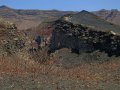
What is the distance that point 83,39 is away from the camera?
2208cm

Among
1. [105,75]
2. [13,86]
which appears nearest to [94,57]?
[105,75]

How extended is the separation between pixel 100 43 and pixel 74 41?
1901 mm

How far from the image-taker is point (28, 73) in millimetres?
13125

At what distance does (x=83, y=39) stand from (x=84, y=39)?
7 centimetres

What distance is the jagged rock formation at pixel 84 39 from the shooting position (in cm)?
2098

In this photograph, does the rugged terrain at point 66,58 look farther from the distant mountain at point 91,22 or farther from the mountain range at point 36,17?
the mountain range at point 36,17

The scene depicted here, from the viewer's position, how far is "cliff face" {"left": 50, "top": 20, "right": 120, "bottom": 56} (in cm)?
2098

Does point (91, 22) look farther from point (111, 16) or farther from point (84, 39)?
point (111, 16)

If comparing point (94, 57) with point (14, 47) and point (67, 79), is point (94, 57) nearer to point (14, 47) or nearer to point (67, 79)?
point (14, 47)

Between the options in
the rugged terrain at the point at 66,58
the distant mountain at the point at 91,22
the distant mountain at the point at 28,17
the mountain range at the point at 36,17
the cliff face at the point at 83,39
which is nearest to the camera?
the rugged terrain at the point at 66,58

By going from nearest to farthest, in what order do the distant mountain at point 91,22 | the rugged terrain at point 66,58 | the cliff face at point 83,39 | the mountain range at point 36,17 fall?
the rugged terrain at point 66,58 < the cliff face at point 83,39 < the distant mountain at point 91,22 < the mountain range at point 36,17

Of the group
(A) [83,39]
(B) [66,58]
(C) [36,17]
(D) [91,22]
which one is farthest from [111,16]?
(B) [66,58]

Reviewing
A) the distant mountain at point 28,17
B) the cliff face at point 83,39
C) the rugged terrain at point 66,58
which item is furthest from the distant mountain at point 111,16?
the rugged terrain at point 66,58

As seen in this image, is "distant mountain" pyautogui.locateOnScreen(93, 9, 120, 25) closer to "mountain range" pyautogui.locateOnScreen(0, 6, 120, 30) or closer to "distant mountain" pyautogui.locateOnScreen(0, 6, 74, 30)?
"mountain range" pyautogui.locateOnScreen(0, 6, 120, 30)
